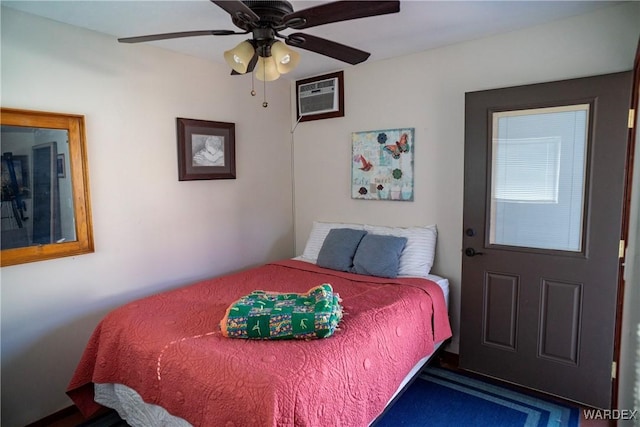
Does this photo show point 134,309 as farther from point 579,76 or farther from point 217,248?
point 579,76

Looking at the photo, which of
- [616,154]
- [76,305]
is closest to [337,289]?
[76,305]

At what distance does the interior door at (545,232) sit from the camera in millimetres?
2141

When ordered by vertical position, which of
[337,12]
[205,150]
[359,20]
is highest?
[359,20]

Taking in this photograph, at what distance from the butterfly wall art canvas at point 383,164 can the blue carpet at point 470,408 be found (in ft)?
4.70

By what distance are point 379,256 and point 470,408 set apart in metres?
1.12

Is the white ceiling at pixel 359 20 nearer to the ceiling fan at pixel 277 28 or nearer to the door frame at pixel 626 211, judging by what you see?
the ceiling fan at pixel 277 28

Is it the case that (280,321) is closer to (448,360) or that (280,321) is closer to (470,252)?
(470,252)

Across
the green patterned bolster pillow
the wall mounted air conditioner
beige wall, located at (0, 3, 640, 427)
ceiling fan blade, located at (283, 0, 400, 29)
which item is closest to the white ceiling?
A: beige wall, located at (0, 3, 640, 427)

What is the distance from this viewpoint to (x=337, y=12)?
58.4 inches

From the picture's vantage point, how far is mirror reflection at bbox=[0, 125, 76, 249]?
199 cm

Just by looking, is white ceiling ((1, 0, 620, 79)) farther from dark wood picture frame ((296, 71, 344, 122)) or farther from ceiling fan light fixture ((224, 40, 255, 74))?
dark wood picture frame ((296, 71, 344, 122))

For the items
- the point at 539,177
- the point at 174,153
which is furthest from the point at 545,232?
the point at 174,153

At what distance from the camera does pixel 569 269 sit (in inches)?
89.4

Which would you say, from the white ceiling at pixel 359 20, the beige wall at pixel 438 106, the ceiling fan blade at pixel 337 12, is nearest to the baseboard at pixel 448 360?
the beige wall at pixel 438 106
